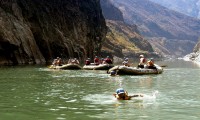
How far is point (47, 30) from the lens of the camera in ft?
300

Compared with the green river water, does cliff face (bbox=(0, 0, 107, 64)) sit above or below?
above

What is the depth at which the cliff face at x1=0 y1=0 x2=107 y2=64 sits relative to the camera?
246 ft

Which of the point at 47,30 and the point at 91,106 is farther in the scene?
the point at 47,30

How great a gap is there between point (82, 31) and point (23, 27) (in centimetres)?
3476

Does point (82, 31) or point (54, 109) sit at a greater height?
point (82, 31)

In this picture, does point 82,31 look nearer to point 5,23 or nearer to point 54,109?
point 5,23

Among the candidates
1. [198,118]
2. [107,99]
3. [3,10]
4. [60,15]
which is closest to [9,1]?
[3,10]

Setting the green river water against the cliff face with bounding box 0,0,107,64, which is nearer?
the green river water

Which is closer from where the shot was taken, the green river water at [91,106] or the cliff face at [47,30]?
the green river water at [91,106]

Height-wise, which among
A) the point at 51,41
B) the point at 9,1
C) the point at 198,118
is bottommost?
the point at 198,118

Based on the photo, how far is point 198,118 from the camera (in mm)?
18266

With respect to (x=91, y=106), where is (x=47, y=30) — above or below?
above

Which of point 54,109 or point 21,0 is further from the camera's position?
point 21,0

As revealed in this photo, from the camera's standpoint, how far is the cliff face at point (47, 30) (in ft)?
246
